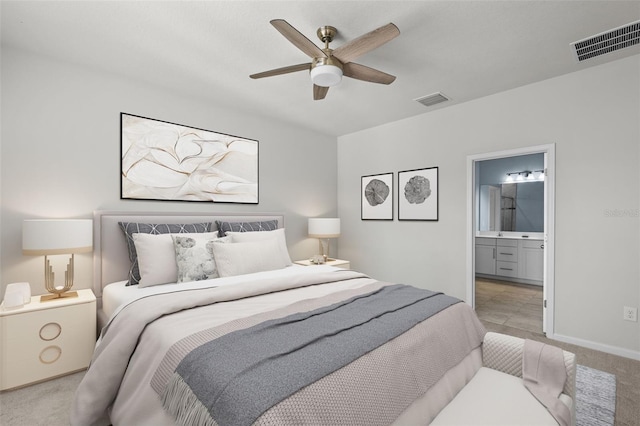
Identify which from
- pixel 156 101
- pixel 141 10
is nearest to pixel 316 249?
pixel 156 101

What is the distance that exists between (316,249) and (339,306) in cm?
288

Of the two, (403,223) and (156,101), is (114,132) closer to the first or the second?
(156,101)

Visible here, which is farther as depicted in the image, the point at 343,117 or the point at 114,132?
the point at 343,117

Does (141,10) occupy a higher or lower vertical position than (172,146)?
higher

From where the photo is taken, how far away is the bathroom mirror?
5477mm

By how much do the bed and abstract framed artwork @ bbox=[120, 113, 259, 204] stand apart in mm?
975

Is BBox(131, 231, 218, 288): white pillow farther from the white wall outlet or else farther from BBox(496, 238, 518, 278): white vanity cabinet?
BBox(496, 238, 518, 278): white vanity cabinet

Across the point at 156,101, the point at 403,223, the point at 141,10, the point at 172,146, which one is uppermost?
the point at 141,10

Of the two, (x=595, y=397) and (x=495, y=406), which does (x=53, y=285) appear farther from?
(x=595, y=397)

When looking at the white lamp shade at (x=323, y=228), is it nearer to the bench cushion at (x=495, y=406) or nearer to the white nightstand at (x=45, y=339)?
the white nightstand at (x=45, y=339)

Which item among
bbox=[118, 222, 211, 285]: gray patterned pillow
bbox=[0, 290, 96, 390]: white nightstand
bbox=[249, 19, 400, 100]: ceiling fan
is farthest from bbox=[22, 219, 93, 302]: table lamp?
bbox=[249, 19, 400, 100]: ceiling fan

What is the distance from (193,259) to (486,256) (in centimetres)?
534

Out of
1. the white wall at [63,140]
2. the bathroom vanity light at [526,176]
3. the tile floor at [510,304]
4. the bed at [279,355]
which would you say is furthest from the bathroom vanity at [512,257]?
the white wall at [63,140]

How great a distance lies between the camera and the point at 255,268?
2.80 m
